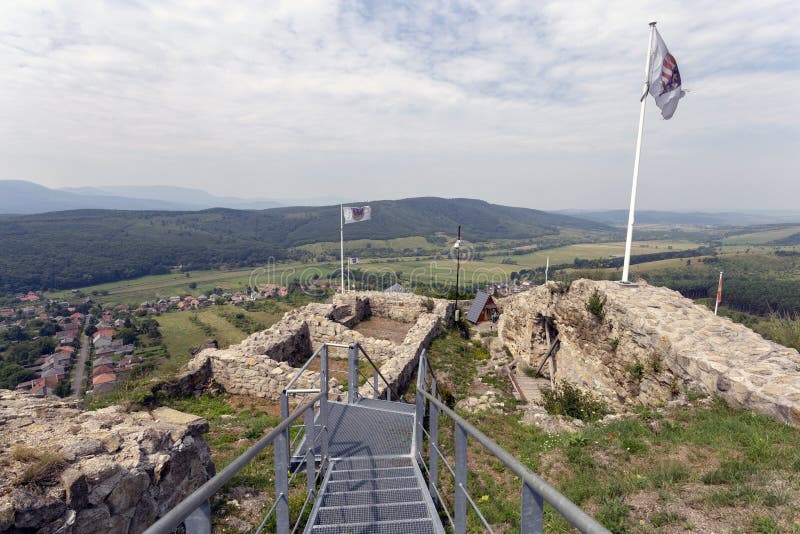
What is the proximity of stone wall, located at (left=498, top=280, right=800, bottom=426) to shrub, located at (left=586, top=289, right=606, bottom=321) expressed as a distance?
109 millimetres

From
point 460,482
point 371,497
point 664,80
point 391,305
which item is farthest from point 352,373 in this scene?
point 391,305

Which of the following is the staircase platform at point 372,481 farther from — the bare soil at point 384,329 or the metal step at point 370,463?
the bare soil at point 384,329

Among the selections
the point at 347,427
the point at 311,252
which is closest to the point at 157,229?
the point at 311,252

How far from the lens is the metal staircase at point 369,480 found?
5.18 ft

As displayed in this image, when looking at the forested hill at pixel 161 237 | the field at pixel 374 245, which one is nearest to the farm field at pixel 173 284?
the forested hill at pixel 161 237

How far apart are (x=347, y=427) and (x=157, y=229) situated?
156424 millimetres

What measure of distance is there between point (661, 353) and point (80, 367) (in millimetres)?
43875

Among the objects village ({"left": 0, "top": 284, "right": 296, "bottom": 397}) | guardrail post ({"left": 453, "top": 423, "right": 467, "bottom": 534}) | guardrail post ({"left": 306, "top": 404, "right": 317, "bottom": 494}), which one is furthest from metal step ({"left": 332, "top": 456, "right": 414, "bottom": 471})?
village ({"left": 0, "top": 284, "right": 296, "bottom": 397})

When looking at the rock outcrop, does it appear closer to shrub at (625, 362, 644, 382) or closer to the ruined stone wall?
the ruined stone wall

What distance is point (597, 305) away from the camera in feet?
33.9

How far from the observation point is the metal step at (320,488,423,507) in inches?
145

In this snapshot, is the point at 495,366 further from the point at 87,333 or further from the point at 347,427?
the point at 87,333

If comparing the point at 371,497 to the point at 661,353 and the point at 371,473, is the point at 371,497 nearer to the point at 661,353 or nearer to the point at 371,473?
the point at 371,473

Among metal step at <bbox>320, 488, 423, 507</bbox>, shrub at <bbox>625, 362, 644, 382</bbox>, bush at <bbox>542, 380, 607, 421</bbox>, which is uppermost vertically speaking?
metal step at <bbox>320, 488, 423, 507</bbox>
